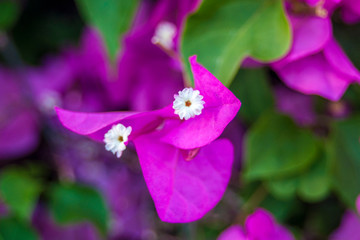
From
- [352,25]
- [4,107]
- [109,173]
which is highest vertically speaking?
[352,25]

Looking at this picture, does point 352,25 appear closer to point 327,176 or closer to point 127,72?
point 327,176

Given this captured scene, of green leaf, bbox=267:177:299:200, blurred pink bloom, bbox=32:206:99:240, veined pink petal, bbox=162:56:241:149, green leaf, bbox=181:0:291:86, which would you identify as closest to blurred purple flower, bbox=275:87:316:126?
green leaf, bbox=267:177:299:200

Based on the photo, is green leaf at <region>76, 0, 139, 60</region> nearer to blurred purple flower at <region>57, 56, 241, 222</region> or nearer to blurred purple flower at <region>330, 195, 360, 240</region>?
blurred purple flower at <region>57, 56, 241, 222</region>

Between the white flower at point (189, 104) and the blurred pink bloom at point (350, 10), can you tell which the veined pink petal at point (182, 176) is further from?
the blurred pink bloom at point (350, 10)

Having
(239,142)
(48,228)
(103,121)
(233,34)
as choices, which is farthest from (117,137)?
(48,228)

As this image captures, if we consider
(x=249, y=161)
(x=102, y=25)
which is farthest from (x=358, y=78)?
(x=102, y=25)

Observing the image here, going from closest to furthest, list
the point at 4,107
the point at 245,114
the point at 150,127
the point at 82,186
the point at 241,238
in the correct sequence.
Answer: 1. the point at 150,127
2. the point at 241,238
3. the point at 245,114
4. the point at 82,186
5. the point at 4,107

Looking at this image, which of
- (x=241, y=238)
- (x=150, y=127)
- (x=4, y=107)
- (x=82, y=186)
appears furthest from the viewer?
(x=4, y=107)
